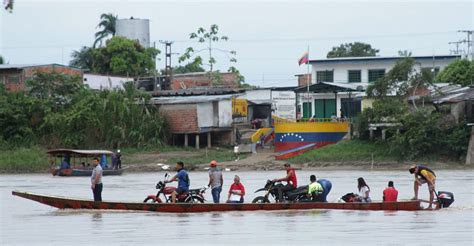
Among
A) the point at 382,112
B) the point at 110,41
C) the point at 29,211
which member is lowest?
the point at 29,211

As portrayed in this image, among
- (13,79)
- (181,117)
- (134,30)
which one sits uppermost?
(134,30)

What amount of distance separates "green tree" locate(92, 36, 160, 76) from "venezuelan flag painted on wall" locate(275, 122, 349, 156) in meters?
23.4

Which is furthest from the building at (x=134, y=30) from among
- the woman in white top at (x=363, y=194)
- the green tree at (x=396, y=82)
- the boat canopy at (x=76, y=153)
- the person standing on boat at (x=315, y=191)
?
the person standing on boat at (x=315, y=191)

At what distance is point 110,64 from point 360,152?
1174 inches

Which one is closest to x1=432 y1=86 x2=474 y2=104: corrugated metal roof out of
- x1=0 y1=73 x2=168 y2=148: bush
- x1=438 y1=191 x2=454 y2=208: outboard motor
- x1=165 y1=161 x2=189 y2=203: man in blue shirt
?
x1=0 y1=73 x2=168 y2=148: bush

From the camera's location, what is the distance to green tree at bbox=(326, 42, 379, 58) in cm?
9662

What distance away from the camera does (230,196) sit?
2630 cm

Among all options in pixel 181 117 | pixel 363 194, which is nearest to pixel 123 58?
pixel 181 117

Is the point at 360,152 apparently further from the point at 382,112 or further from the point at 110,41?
the point at 110,41

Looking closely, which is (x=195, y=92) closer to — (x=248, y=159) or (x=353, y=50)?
(x=248, y=159)

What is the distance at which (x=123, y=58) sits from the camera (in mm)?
74562

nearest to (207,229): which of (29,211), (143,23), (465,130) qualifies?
(29,211)

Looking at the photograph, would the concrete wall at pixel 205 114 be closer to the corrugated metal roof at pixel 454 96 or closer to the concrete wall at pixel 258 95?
the concrete wall at pixel 258 95

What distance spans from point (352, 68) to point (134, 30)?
20224 mm
